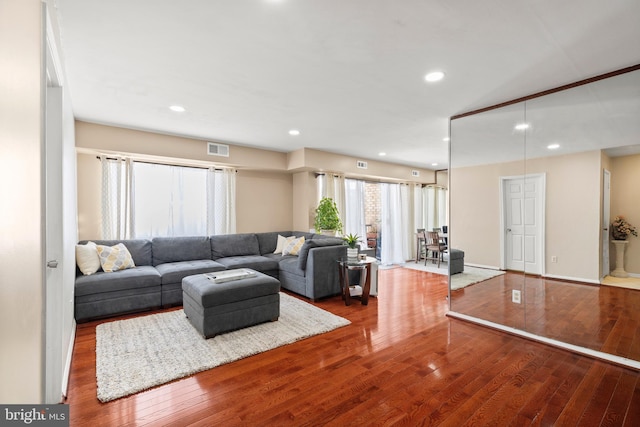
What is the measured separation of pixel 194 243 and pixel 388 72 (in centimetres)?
391

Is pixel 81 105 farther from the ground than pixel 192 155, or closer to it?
farther from the ground

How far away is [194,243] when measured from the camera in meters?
4.83

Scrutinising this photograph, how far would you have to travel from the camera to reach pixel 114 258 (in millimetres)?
3854

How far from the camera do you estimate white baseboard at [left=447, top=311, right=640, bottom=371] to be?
8.18 ft

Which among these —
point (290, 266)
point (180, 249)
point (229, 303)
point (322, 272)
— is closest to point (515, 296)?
point (322, 272)

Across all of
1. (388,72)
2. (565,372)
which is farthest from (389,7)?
(565,372)

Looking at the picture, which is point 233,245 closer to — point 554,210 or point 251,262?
point 251,262

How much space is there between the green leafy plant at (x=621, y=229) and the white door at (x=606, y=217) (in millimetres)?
39

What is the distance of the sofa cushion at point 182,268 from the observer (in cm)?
395

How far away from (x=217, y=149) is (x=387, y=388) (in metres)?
4.30

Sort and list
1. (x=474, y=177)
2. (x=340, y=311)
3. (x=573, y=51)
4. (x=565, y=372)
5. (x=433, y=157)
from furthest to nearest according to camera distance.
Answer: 1. (x=433, y=157)
2. (x=340, y=311)
3. (x=474, y=177)
4. (x=565, y=372)
5. (x=573, y=51)

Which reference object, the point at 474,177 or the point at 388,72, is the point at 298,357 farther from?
the point at 474,177

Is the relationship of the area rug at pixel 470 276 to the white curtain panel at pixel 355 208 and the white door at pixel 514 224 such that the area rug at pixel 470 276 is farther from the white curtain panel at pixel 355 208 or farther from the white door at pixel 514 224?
the white curtain panel at pixel 355 208

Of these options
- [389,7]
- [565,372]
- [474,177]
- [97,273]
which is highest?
[389,7]
